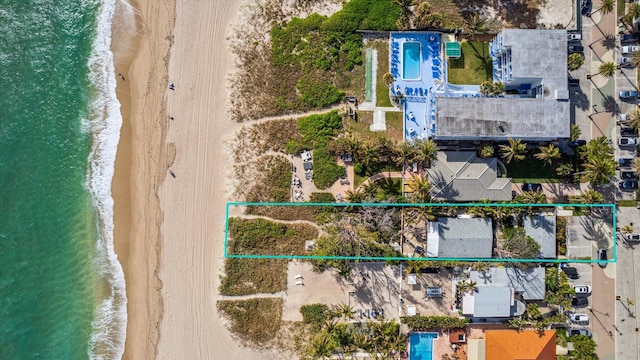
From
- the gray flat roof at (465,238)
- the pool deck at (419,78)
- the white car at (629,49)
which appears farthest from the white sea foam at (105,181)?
the white car at (629,49)

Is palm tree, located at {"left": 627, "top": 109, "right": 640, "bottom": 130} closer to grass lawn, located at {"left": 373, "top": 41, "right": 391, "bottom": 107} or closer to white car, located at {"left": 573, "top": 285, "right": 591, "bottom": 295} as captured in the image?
white car, located at {"left": 573, "top": 285, "right": 591, "bottom": 295}

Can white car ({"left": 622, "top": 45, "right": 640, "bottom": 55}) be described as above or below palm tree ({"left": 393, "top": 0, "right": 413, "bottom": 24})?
below

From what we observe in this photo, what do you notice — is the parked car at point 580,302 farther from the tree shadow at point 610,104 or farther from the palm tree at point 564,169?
the tree shadow at point 610,104

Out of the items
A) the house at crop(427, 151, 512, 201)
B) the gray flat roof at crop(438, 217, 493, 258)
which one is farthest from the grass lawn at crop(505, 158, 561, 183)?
the gray flat roof at crop(438, 217, 493, 258)

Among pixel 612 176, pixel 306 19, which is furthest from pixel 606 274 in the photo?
pixel 306 19

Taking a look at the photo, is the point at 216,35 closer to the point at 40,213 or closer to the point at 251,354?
the point at 40,213

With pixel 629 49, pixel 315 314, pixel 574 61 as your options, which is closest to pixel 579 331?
pixel 315 314

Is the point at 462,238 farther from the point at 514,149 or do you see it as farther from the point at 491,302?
the point at 514,149
